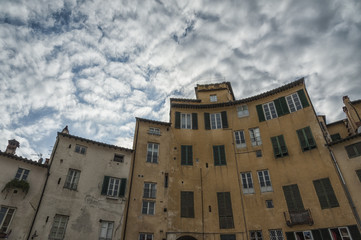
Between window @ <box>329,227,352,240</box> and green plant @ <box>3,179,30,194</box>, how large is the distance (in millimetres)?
26608

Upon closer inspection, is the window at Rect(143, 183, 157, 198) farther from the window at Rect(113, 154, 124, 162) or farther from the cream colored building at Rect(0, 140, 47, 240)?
the cream colored building at Rect(0, 140, 47, 240)

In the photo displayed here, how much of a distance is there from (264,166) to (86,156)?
19.3 meters

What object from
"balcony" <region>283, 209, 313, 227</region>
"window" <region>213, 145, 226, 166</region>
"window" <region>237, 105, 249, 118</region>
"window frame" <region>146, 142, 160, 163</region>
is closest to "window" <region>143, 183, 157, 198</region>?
"window frame" <region>146, 142, 160, 163</region>

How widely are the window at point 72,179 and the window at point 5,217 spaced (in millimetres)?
4489

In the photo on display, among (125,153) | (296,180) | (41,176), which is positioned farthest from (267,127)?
(41,176)

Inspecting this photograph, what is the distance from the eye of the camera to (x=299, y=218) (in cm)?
2108

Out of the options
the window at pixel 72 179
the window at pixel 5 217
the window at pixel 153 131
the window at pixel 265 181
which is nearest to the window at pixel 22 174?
the window at pixel 5 217

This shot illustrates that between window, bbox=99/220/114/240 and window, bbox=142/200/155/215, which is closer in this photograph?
window, bbox=99/220/114/240

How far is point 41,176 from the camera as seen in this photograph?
21531 mm

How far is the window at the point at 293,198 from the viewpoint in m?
21.7

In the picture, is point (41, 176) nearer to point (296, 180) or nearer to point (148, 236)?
point (148, 236)

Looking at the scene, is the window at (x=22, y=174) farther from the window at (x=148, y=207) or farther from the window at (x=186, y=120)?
the window at (x=186, y=120)

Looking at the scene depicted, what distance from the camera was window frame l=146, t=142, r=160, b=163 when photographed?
2694 cm

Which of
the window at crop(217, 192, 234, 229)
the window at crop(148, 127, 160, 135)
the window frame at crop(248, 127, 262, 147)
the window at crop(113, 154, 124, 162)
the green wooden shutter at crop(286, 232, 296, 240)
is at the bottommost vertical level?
the green wooden shutter at crop(286, 232, 296, 240)
